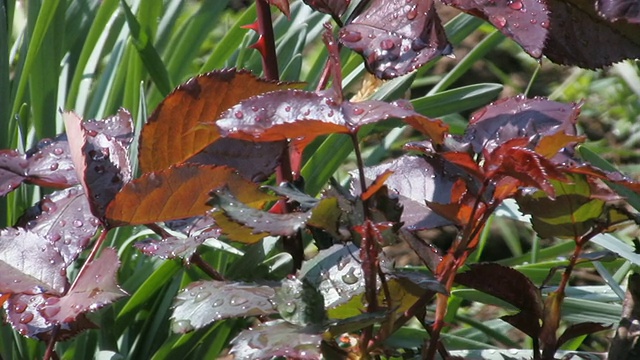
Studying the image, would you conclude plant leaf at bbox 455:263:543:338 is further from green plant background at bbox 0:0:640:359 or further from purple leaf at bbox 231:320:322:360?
green plant background at bbox 0:0:640:359

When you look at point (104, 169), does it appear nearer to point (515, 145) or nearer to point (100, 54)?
point (515, 145)

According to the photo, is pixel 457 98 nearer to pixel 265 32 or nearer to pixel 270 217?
pixel 265 32

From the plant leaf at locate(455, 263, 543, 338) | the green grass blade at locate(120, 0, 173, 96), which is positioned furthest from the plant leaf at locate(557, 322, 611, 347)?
the green grass blade at locate(120, 0, 173, 96)

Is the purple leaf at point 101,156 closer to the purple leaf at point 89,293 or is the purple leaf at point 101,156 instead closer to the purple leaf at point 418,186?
the purple leaf at point 89,293

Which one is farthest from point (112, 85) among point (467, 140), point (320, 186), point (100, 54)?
point (467, 140)

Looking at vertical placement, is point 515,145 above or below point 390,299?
above
